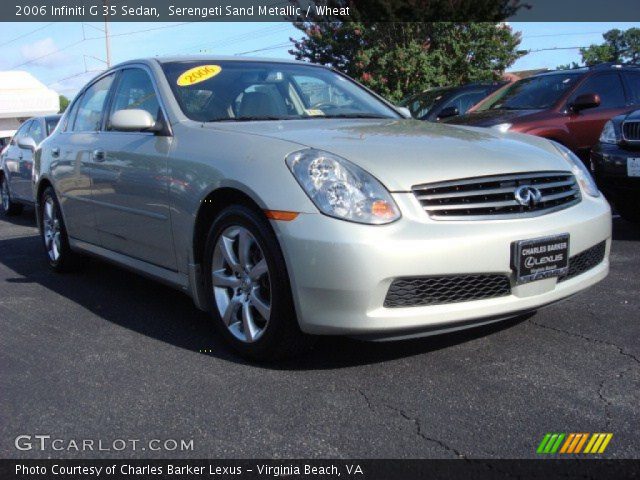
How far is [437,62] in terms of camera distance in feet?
63.7

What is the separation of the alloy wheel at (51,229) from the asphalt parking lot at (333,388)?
142cm

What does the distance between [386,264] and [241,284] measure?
831 millimetres

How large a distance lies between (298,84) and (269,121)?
2.41 feet

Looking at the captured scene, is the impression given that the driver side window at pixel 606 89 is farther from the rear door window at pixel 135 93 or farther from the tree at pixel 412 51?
the tree at pixel 412 51

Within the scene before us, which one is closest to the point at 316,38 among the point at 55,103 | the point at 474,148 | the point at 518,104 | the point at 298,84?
the point at 518,104

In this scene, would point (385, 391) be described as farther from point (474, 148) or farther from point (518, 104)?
point (518, 104)

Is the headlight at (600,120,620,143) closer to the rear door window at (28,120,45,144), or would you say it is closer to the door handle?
the door handle

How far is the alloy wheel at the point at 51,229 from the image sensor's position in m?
5.65

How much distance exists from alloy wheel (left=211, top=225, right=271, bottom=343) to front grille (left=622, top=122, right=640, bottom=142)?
13.4ft

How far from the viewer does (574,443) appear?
2.43 m

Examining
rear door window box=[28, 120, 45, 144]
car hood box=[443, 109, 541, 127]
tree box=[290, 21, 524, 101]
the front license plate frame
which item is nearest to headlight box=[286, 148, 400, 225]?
the front license plate frame

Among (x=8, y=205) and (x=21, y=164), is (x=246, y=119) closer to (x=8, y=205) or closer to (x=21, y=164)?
(x=21, y=164)

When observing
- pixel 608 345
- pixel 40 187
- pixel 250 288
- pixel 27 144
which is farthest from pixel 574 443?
pixel 27 144
